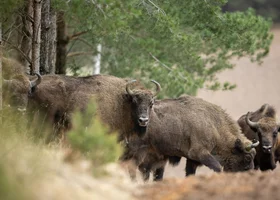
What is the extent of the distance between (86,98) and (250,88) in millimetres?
41230

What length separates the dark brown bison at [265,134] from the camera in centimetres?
1627

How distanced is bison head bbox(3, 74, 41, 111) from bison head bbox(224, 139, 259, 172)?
5045mm

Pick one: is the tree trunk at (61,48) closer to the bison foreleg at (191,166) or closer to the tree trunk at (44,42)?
the tree trunk at (44,42)

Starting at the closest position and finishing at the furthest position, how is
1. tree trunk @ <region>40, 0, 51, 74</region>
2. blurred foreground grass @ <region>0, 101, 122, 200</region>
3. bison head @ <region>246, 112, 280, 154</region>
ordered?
blurred foreground grass @ <region>0, 101, 122, 200</region> → tree trunk @ <region>40, 0, 51, 74</region> → bison head @ <region>246, 112, 280, 154</region>

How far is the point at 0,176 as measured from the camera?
6820mm

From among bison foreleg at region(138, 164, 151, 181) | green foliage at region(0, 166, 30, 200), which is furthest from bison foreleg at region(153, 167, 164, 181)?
green foliage at region(0, 166, 30, 200)

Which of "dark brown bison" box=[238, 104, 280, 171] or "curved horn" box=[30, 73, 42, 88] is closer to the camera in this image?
"curved horn" box=[30, 73, 42, 88]

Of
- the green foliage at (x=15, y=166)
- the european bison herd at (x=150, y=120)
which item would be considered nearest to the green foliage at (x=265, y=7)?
the european bison herd at (x=150, y=120)

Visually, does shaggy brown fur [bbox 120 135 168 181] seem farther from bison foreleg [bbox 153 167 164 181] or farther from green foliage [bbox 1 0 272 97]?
green foliage [bbox 1 0 272 97]

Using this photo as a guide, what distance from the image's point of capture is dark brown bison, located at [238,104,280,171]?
16.3 metres

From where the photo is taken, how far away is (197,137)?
632 inches

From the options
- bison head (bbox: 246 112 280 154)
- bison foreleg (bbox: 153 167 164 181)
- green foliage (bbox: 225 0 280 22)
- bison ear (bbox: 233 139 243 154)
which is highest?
green foliage (bbox: 225 0 280 22)

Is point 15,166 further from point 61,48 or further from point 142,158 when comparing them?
point 61,48

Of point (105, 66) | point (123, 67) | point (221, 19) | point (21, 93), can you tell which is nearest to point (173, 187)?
point (21, 93)
